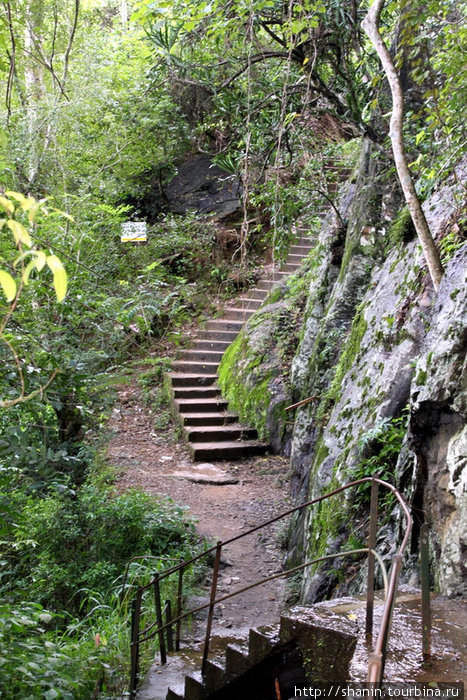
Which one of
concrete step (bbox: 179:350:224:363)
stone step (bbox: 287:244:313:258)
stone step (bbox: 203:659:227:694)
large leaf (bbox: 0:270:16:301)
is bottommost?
stone step (bbox: 203:659:227:694)

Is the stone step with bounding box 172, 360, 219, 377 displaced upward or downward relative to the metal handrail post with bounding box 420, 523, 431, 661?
downward

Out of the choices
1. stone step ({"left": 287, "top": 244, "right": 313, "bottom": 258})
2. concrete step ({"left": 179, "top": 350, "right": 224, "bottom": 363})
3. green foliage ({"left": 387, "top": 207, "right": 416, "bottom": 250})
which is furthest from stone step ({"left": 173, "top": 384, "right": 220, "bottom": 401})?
green foliage ({"left": 387, "top": 207, "right": 416, "bottom": 250})

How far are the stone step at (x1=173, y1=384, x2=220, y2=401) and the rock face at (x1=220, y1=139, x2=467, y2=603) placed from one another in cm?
265

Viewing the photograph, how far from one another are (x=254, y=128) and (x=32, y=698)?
20.0ft

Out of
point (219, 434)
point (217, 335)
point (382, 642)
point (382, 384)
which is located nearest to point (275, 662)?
point (382, 642)

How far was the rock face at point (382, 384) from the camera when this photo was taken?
3480mm

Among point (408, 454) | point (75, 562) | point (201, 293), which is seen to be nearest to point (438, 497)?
point (408, 454)

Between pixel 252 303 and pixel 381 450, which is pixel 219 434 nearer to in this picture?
pixel 252 303

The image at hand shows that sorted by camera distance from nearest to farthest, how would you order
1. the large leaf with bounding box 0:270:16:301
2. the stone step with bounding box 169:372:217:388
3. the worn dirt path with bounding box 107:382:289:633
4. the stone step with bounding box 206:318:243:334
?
the large leaf with bounding box 0:270:16:301 → the worn dirt path with bounding box 107:382:289:633 → the stone step with bounding box 169:372:217:388 → the stone step with bounding box 206:318:243:334

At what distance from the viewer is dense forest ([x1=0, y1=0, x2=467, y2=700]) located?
13.4ft

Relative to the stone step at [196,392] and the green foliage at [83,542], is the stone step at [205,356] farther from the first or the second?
the green foliage at [83,542]

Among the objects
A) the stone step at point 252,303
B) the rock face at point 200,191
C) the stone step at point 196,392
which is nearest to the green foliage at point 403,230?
the stone step at point 196,392

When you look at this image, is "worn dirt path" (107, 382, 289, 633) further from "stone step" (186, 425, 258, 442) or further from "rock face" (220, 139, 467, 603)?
"rock face" (220, 139, 467, 603)

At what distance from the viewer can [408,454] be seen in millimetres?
3959
